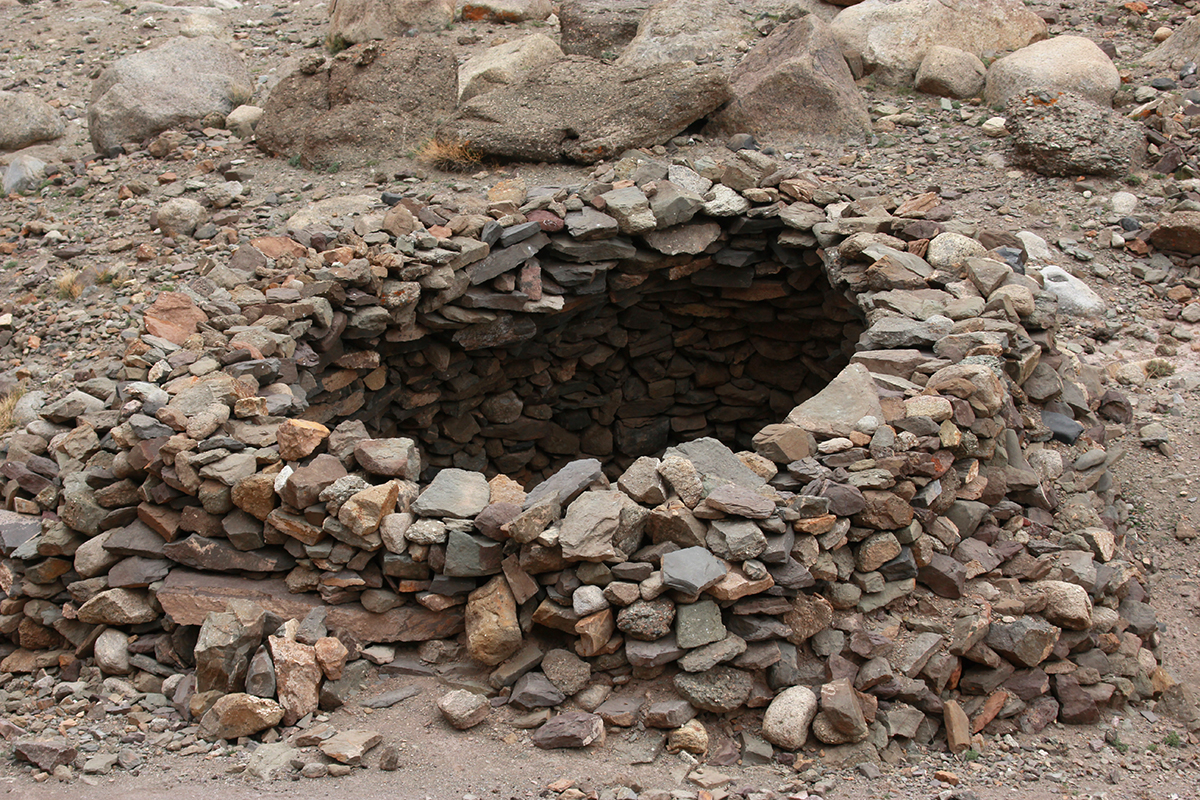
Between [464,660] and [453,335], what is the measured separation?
11.2 feet

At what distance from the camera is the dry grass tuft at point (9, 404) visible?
682cm

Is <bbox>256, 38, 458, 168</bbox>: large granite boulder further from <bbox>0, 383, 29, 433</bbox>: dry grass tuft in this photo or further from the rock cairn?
<bbox>0, 383, 29, 433</bbox>: dry grass tuft

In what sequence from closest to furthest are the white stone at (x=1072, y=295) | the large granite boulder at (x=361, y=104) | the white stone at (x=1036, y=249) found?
the white stone at (x=1072, y=295) → the white stone at (x=1036, y=249) → the large granite boulder at (x=361, y=104)

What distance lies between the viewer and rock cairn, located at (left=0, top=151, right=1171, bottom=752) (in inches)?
191

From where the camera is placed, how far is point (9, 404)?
6.98 meters

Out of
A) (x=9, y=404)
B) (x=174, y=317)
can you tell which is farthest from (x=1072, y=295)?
(x=9, y=404)

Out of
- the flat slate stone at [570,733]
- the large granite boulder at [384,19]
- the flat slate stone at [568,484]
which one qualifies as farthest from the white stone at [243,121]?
the flat slate stone at [570,733]

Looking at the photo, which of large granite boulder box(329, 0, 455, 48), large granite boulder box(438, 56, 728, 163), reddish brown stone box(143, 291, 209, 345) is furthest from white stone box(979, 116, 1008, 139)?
reddish brown stone box(143, 291, 209, 345)

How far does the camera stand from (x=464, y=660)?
5.24m

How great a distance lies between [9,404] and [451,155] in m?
4.75

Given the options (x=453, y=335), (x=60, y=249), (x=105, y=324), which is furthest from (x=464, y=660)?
(x=60, y=249)

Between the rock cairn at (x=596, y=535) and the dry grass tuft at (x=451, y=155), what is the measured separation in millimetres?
2617

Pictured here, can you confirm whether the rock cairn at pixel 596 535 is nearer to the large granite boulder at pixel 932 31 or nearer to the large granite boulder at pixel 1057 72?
the large granite boulder at pixel 1057 72

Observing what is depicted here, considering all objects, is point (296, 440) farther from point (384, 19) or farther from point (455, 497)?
point (384, 19)
